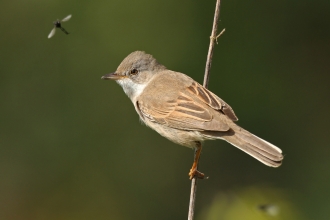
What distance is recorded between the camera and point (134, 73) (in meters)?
5.97

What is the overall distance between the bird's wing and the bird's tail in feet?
0.25

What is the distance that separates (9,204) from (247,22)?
11.8 feet

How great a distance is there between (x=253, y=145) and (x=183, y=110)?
33.0 inches

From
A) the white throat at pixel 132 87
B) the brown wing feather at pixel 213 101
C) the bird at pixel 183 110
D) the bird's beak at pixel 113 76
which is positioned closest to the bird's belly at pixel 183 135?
the bird at pixel 183 110

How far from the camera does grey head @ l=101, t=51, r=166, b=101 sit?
5934mm

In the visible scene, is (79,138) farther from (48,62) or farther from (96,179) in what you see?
(48,62)

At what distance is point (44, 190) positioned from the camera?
6.90 metres

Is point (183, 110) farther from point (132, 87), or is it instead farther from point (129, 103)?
point (129, 103)

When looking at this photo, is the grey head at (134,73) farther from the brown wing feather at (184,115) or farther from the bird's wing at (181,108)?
→ the brown wing feather at (184,115)

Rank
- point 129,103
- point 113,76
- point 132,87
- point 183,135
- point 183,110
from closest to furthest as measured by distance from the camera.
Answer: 1. point 183,135
2. point 183,110
3. point 113,76
4. point 132,87
5. point 129,103

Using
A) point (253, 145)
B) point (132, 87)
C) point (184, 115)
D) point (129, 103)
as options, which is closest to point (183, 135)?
point (184, 115)

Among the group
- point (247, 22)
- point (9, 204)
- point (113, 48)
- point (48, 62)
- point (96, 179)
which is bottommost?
point (9, 204)

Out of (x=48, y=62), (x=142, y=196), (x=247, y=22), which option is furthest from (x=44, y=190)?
(x=247, y=22)

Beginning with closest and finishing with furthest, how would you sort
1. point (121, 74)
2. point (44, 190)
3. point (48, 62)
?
point (121, 74) < point (44, 190) < point (48, 62)
